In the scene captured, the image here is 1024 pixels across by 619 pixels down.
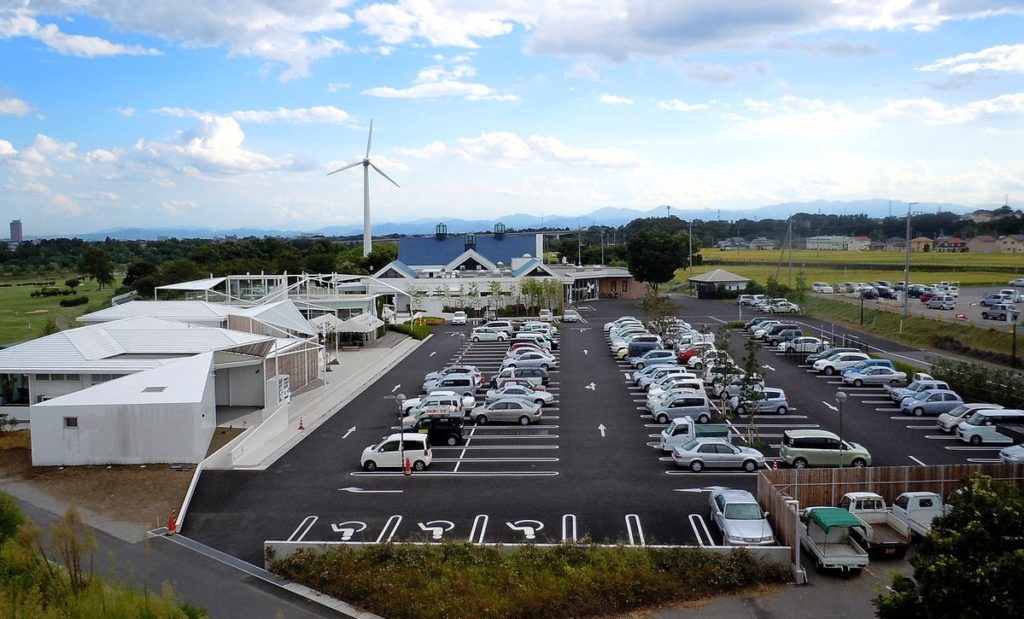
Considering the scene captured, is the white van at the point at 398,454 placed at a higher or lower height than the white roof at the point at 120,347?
lower

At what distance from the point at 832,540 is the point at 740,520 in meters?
1.53

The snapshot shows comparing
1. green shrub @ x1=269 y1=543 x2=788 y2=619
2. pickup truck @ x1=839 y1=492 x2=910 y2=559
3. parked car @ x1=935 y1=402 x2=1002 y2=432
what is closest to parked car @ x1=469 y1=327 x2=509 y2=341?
parked car @ x1=935 y1=402 x2=1002 y2=432

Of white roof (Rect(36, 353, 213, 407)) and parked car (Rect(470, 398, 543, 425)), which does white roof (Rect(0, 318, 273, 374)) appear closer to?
white roof (Rect(36, 353, 213, 407))

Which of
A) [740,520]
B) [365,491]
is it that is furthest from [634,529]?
[365,491]

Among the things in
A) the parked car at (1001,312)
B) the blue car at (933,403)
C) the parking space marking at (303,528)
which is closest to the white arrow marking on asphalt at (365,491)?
the parking space marking at (303,528)

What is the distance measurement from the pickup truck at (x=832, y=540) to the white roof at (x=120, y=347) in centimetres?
1641

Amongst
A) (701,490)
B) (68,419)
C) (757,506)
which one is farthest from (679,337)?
(68,419)

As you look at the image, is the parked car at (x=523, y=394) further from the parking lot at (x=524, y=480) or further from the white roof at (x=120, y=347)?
the white roof at (x=120, y=347)

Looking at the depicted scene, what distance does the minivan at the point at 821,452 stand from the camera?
1767cm

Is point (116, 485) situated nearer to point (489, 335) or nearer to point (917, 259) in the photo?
point (489, 335)

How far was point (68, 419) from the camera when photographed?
60.1 feet

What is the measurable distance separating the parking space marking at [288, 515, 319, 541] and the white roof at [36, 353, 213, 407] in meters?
5.41

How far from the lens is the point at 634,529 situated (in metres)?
14.1

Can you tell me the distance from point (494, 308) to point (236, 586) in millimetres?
39400
